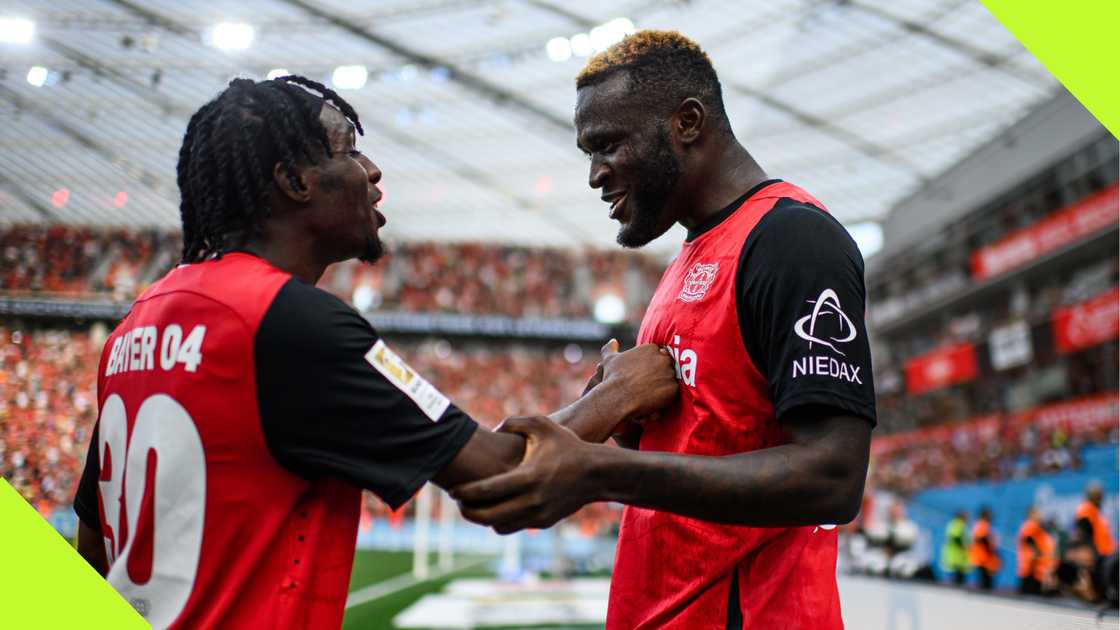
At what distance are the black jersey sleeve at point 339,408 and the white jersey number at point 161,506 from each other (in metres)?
0.15

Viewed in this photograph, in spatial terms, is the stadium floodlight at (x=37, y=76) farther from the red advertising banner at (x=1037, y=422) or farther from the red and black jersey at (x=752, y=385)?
the red advertising banner at (x=1037, y=422)

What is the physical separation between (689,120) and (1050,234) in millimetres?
21796

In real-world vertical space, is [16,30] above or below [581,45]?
below

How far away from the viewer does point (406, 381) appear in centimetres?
152

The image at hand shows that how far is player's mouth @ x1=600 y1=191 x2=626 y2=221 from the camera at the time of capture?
6.98 feet

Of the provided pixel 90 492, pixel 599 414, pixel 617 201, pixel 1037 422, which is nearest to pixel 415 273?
pixel 1037 422

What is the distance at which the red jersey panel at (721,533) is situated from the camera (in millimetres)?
1823

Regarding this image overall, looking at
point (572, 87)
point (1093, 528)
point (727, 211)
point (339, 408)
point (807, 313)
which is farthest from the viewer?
point (572, 87)

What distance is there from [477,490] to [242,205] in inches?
27.5

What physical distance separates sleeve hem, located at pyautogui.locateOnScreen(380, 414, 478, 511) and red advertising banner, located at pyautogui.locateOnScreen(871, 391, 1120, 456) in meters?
17.3

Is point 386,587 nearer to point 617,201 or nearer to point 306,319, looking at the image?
point 617,201

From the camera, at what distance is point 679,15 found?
18.7 meters

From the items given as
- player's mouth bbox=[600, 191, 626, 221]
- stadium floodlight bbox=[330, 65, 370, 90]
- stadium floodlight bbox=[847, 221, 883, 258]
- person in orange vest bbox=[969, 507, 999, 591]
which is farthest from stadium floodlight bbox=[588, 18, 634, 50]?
player's mouth bbox=[600, 191, 626, 221]

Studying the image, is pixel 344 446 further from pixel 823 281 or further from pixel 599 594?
pixel 599 594
